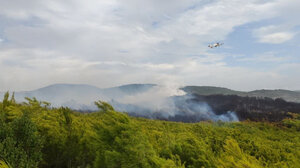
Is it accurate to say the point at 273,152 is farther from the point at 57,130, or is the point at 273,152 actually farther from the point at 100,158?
the point at 57,130

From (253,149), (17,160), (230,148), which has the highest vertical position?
(230,148)

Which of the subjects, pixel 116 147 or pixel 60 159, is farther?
pixel 60 159

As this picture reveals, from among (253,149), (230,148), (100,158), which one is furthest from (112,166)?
(253,149)

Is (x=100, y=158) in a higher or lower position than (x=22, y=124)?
lower

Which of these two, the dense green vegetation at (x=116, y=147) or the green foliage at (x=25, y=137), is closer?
the dense green vegetation at (x=116, y=147)

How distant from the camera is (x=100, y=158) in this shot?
898cm

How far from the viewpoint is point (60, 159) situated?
12867 mm

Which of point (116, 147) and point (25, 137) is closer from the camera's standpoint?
point (116, 147)

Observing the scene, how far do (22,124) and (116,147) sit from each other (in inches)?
225

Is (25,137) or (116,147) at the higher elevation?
→ (116,147)

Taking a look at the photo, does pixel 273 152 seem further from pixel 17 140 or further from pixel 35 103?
pixel 35 103

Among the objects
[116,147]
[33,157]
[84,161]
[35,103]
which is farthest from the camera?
[35,103]

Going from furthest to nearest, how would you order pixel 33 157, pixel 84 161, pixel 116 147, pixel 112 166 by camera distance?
pixel 84 161
pixel 33 157
pixel 116 147
pixel 112 166

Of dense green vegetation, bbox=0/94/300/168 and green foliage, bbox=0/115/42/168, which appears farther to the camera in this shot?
green foliage, bbox=0/115/42/168
